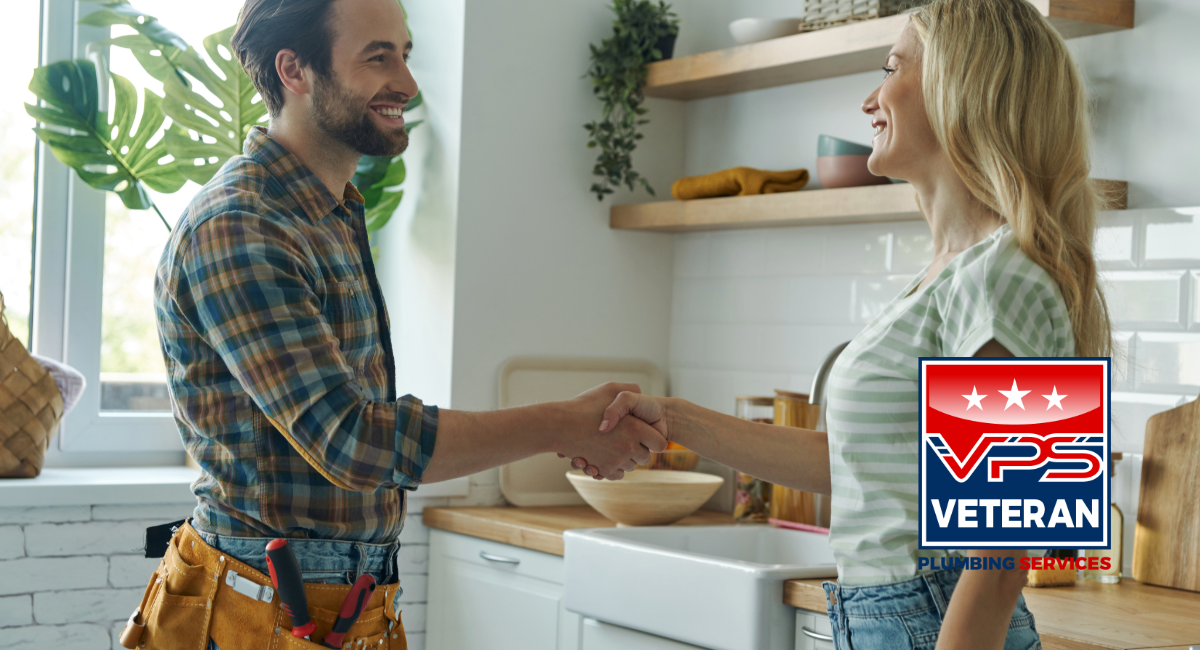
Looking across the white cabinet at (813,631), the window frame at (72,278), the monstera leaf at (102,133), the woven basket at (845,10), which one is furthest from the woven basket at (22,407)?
the woven basket at (845,10)

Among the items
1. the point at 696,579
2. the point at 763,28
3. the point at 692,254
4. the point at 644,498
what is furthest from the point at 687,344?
the point at 696,579

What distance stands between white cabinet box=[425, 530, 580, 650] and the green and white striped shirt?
4.10 ft

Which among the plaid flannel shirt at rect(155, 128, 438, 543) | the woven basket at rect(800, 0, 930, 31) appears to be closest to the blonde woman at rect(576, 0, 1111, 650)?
the plaid flannel shirt at rect(155, 128, 438, 543)

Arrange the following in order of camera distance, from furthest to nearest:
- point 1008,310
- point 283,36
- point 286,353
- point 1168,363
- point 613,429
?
1. point 1168,363
2. point 613,429
3. point 283,36
4. point 286,353
5. point 1008,310

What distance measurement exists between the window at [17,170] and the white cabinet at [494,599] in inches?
47.7

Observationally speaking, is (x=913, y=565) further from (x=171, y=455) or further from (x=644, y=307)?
(x=171, y=455)

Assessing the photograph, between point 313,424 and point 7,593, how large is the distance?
1.47 metres

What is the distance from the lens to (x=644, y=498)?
2668 mm

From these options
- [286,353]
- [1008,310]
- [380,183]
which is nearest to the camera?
[1008,310]

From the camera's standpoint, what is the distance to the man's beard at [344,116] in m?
1.67

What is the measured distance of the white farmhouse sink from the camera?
82.7 inches

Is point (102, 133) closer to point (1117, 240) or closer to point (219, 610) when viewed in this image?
point (219, 610)

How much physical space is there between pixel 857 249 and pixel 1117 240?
68 centimetres

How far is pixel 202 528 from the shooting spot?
5.08 ft
